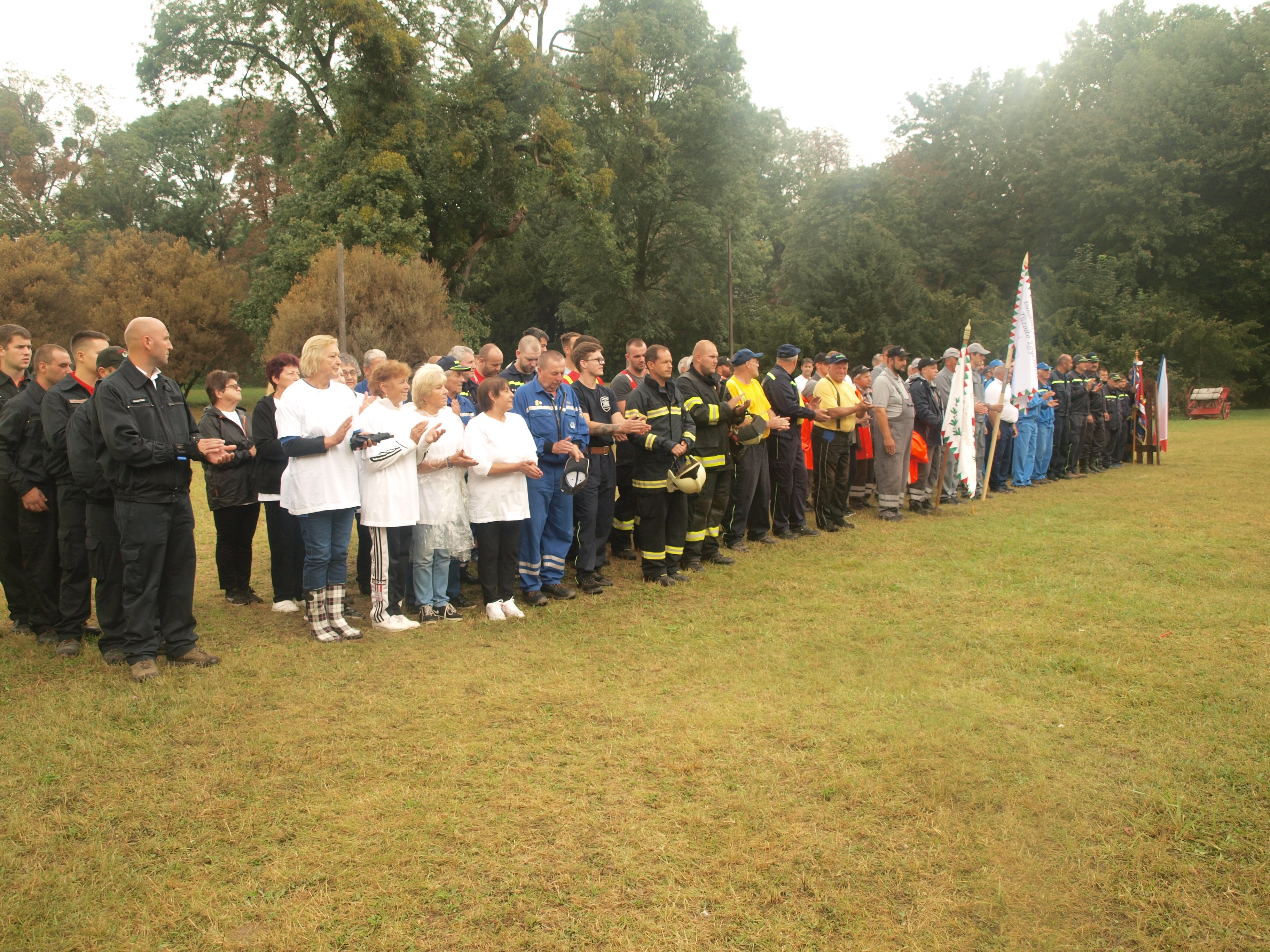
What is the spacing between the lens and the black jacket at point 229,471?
23.4 ft

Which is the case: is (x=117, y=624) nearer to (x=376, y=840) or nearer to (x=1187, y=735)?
(x=376, y=840)

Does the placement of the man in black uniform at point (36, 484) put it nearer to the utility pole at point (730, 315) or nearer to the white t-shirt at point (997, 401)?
the white t-shirt at point (997, 401)

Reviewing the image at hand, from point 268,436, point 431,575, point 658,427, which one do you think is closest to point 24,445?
point 268,436

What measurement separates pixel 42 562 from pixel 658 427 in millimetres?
4902

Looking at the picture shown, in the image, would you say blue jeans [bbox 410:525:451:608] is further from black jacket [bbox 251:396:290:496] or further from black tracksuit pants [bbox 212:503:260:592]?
black tracksuit pants [bbox 212:503:260:592]

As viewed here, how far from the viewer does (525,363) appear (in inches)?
322

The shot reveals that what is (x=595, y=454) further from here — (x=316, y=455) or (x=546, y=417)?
(x=316, y=455)

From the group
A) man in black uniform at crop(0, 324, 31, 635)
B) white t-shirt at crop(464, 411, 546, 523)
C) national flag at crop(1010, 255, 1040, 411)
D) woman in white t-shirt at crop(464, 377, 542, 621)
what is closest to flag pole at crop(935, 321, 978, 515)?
national flag at crop(1010, 255, 1040, 411)

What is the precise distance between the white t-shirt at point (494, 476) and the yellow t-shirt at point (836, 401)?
189 inches

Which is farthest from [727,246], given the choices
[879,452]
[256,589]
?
[256,589]

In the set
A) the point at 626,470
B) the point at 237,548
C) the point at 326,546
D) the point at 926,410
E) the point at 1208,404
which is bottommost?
the point at 237,548

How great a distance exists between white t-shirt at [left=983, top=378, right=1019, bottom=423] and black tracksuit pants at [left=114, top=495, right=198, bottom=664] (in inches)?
436

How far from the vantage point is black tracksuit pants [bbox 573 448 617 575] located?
768 cm

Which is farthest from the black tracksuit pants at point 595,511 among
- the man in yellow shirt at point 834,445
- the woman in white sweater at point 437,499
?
the man in yellow shirt at point 834,445
